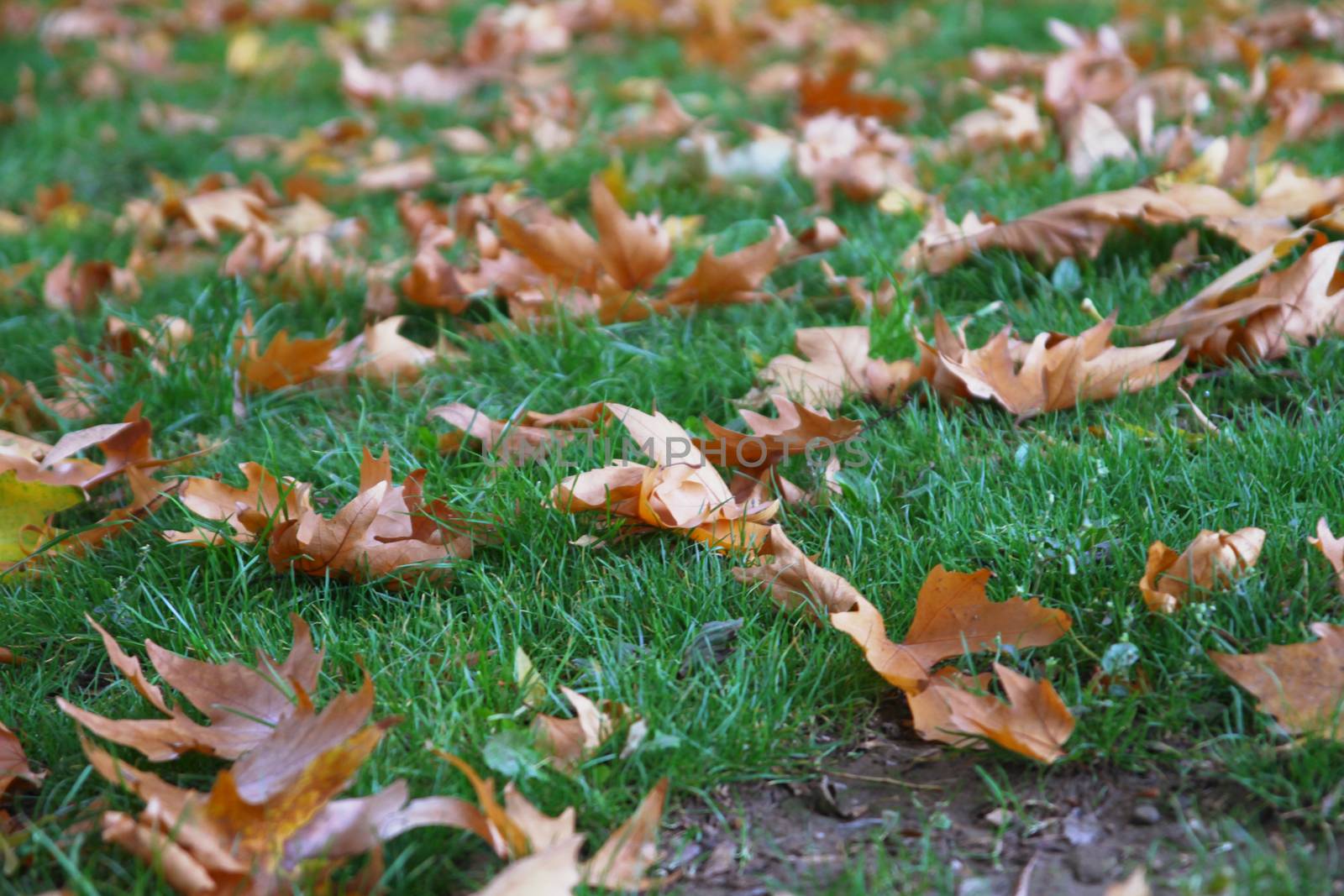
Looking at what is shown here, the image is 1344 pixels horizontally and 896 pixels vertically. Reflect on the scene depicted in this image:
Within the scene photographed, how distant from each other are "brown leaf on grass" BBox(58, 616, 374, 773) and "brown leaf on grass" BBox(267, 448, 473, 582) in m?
0.20

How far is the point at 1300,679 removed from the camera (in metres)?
1.39

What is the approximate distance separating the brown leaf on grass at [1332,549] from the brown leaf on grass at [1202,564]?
0.07 metres

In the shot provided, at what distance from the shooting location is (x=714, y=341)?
2.39 metres

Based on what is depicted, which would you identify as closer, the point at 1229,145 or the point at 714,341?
the point at 714,341

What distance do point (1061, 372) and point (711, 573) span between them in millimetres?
709

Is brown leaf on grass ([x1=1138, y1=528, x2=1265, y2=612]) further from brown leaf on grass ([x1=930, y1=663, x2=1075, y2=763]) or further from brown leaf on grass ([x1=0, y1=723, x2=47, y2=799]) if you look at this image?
brown leaf on grass ([x1=0, y1=723, x2=47, y2=799])

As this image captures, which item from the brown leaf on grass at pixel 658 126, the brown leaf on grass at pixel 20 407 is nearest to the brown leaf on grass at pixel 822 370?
the brown leaf on grass at pixel 20 407

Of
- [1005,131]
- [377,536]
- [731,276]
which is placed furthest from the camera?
[1005,131]

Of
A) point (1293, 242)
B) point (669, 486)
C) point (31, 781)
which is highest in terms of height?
point (1293, 242)

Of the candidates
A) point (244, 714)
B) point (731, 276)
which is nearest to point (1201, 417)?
point (731, 276)

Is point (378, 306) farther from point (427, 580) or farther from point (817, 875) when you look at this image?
point (817, 875)

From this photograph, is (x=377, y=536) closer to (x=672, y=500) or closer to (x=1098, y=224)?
(x=672, y=500)

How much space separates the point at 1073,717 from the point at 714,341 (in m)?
1.16

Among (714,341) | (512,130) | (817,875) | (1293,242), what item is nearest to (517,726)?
Result: (817,875)
